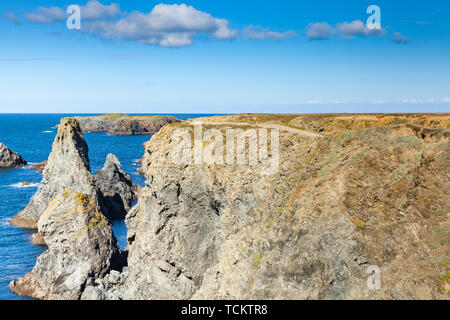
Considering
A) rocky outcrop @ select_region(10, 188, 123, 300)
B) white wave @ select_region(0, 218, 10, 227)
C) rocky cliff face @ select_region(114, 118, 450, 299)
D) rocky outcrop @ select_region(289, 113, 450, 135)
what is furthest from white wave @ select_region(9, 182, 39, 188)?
rocky outcrop @ select_region(289, 113, 450, 135)

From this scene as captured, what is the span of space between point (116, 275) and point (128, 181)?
51.2 metres

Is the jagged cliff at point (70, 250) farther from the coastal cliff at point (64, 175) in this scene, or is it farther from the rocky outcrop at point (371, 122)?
the rocky outcrop at point (371, 122)

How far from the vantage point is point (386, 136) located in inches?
1027

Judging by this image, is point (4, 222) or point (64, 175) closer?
point (64, 175)

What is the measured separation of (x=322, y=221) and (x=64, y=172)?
63111 millimetres

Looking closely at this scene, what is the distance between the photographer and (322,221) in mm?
23516

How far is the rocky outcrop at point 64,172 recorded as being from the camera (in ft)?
239

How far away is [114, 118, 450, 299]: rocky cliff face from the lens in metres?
19.9

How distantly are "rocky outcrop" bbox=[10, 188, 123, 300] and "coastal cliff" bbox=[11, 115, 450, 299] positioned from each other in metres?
4.88

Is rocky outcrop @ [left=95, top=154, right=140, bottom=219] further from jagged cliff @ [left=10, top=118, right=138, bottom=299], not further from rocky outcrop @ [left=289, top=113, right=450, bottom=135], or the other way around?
rocky outcrop @ [left=289, top=113, right=450, bottom=135]

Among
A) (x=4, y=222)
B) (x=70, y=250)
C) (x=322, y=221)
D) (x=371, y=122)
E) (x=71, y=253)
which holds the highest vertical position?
(x=371, y=122)

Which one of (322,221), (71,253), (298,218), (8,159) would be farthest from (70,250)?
(8,159)

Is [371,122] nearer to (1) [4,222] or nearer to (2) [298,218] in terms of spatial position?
(2) [298,218]

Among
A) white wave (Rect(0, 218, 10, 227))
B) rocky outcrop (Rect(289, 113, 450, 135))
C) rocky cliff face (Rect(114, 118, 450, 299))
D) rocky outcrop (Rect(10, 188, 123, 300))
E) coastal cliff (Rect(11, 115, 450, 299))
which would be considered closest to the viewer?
rocky cliff face (Rect(114, 118, 450, 299))
